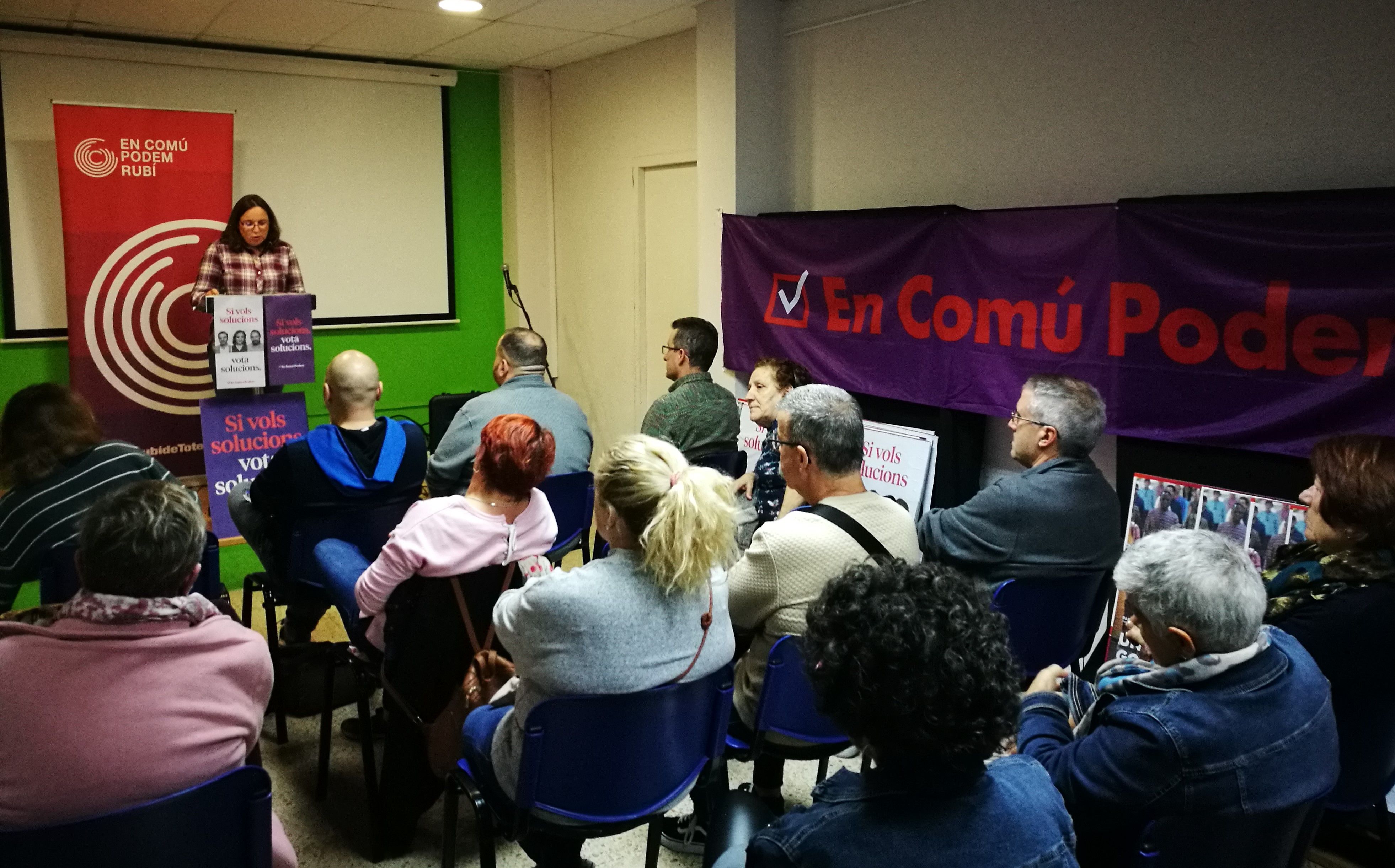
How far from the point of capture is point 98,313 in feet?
18.0

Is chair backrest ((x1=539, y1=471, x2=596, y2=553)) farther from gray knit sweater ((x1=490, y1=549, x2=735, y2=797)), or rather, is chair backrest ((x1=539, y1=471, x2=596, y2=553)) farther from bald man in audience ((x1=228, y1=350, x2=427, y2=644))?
gray knit sweater ((x1=490, y1=549, x2=735, y2=797))

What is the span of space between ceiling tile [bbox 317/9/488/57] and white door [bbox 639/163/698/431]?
1343 mm

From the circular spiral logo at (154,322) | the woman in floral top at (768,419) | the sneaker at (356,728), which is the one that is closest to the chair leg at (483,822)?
the sneaker at (356,728)

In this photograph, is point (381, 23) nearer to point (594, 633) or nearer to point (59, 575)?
point (59, 575)

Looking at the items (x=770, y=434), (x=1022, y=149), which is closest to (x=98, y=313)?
(x=770, y=434)

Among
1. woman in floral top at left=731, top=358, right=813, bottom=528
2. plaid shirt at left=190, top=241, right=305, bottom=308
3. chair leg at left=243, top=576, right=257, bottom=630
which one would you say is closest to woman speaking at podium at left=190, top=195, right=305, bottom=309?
plaid shirt at left=190, top=241, right=305, bottom=308

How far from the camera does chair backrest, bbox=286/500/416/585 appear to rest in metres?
3.03

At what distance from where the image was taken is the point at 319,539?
306 centimetres

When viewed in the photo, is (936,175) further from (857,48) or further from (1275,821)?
(1275,821)

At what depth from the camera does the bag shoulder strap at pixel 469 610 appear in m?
2.29

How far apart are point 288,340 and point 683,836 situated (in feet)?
12.0

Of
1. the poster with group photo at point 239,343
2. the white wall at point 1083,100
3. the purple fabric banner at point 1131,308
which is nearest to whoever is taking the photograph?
the purple fabric banner at point 1131,308

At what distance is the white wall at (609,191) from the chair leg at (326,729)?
A: 11.8ft

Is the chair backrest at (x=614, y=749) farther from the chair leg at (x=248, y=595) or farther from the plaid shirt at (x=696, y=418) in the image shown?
the plaid shirt at (x=696, y=418)
